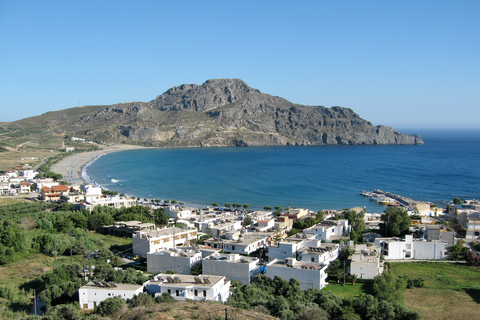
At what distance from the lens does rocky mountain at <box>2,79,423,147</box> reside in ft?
416

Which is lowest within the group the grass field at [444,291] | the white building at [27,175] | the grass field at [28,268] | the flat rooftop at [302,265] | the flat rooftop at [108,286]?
the grass field at [444,291]

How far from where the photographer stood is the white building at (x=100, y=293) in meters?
15.4

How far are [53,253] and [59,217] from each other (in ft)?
22.6

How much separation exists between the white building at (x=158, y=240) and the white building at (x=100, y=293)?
575 centimetres

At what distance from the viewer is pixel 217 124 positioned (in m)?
140

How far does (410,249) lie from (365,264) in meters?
5.22

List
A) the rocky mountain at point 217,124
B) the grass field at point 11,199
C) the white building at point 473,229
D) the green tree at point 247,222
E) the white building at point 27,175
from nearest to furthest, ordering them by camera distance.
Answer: the white building at point 473,229
the green tree at point 247,222
the grass field at point 11,199
the white building at point 27,175
the rocky mountain at point 217,124

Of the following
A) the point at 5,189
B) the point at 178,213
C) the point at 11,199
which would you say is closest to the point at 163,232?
the point at 178,213

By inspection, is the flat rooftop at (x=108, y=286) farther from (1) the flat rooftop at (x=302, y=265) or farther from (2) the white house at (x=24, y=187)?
(2) the white house at (x=24, y=187)

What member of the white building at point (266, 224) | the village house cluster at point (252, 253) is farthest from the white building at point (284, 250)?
the white building at point (266, 224)

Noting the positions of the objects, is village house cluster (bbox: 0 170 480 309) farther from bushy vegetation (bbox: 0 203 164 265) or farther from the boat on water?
the boat on water

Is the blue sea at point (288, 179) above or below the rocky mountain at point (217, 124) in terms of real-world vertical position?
below

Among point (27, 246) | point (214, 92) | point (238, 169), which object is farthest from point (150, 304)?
point (214, 92)

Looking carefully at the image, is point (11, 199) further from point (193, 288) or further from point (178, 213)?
point (193, 288)
